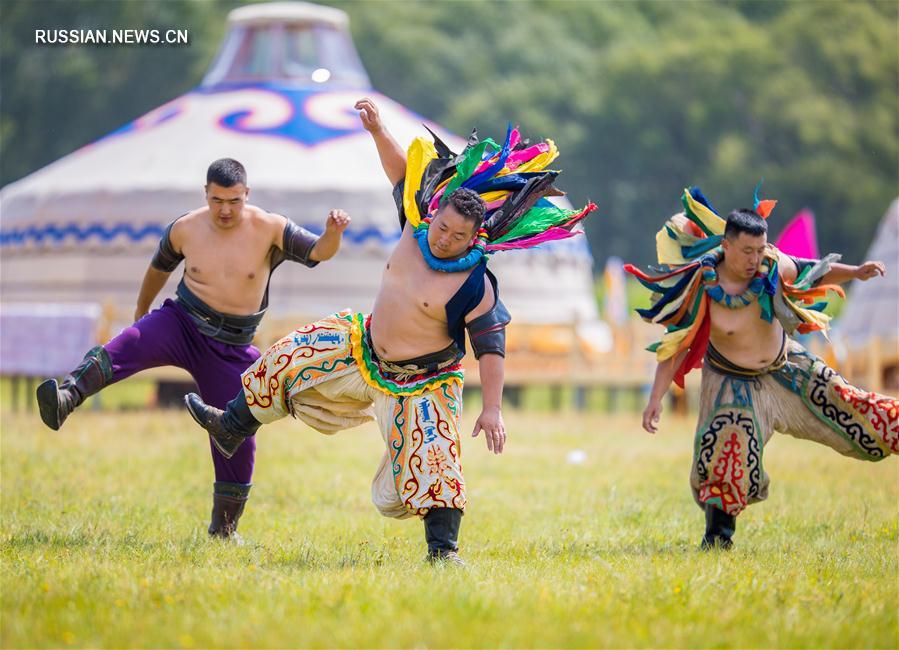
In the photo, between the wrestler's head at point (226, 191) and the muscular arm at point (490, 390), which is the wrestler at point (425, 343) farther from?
the wrestler's head at point (226, 191)

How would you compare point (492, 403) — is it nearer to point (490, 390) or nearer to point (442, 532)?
point (490, 390)

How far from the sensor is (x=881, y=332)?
20531 millimetres

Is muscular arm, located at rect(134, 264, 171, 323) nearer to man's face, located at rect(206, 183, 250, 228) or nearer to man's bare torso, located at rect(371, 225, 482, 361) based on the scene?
man's face, located at rect(206, 183, 250, 228)

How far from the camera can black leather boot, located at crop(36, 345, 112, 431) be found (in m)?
6.85

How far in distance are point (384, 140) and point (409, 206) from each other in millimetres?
327

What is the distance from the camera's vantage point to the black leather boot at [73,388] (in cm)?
685

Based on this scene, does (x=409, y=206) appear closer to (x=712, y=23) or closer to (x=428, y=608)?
(x=428, y=608)

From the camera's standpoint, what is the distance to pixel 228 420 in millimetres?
6613

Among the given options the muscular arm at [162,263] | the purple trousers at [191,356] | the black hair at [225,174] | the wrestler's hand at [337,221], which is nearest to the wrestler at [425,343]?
the wrestler's hand at [337,221]

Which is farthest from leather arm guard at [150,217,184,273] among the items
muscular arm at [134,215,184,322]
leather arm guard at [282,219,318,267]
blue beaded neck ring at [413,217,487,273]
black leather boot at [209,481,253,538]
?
blue beaded neck ring at [413,217,487,273]

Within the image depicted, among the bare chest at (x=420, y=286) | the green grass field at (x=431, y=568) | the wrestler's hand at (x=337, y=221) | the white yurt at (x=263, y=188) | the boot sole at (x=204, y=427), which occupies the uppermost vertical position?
the white yurt at (x=263, y=188)

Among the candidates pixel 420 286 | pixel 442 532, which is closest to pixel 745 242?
pixel 420 286

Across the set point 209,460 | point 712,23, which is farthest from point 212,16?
point 209,460

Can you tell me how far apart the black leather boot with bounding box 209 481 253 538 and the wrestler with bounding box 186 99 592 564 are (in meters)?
0.63
